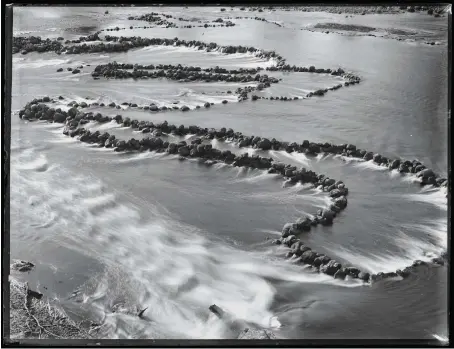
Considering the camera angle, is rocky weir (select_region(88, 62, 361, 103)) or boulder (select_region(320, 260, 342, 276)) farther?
rocky weir (select_region(88, 62, 361, 103))

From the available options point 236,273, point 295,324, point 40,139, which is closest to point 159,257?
point 236,273

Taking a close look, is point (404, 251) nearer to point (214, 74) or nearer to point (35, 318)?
point (214, 74)

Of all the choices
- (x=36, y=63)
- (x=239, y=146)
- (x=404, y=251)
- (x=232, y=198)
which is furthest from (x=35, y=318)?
(x=404, y=251)

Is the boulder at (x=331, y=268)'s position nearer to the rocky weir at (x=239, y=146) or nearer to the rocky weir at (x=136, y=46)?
the rocky weir at (x=239, y=146)

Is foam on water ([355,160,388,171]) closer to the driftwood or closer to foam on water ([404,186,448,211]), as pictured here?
foam on water ([404,186,448,211])

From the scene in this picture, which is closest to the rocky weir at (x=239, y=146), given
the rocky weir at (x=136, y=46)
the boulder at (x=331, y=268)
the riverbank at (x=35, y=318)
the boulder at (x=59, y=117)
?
the boulder at (x=59, y=117)

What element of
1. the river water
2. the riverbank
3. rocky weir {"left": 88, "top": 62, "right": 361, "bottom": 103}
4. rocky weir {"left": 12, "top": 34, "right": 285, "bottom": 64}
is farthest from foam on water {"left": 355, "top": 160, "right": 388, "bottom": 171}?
the riverbank
